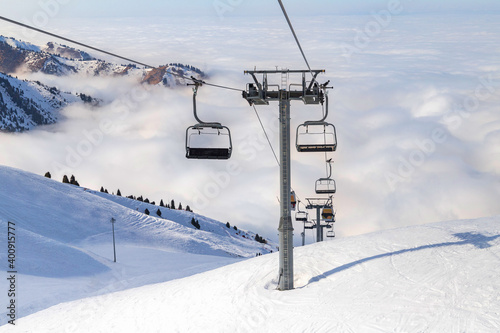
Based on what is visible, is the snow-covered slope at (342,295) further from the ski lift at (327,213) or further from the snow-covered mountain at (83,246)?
the ski lift at (327,213)

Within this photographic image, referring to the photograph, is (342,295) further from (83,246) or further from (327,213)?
(83,246)

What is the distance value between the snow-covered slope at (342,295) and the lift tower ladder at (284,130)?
149 centimetres

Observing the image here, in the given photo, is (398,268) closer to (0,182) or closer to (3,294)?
(3,294)

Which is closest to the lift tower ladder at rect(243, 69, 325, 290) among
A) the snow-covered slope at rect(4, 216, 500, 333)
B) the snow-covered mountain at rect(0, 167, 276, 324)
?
the snow-covered slope at rect(4, 216, 500, 333)

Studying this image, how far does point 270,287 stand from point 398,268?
556 centimetres

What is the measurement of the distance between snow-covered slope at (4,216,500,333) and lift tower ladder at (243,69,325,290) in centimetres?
149

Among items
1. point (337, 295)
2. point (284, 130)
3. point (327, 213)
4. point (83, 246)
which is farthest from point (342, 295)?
point (83, 246)

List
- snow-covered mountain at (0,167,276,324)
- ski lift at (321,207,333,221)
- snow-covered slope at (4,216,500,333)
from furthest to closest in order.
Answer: snow-covered mountain at (0,167,276,324)
ski lift at (321,207,333,221)
snow-covered slope at (4,216,500,333)

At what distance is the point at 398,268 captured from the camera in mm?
22719

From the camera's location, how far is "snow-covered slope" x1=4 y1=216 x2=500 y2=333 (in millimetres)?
18422

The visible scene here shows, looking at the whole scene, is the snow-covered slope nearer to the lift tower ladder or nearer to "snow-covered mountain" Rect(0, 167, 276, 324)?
the lift tower ladder

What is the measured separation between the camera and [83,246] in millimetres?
77312

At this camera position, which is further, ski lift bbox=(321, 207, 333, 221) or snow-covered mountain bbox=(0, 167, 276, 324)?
snow-covered mountain bbox=(0, 167, 276, 324)


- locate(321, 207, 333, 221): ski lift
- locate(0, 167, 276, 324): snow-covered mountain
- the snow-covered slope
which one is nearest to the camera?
the snow-covered slope
